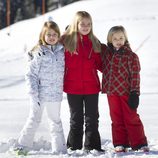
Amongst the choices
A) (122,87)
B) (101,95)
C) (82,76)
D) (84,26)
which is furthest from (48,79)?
(101,95)

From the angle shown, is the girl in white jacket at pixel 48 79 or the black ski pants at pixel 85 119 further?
the black ski pants at pixel 85 119

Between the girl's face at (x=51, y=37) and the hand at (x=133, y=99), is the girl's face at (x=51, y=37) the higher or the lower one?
the higher one

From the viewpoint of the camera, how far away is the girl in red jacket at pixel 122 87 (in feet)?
17.3

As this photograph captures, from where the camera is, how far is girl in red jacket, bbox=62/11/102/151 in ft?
17.4

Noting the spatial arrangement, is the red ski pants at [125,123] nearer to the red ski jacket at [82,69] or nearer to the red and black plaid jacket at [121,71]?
the red and black plaid jacket at [121,71]

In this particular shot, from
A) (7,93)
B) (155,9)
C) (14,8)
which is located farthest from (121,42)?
(14,8)

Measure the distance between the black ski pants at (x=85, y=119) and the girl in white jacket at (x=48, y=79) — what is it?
19 cm

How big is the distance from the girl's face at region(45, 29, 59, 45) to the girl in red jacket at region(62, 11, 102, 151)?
0.11 m

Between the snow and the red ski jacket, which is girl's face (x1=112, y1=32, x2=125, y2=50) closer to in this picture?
the red ski jacket

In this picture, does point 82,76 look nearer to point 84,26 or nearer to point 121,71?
point 121,71

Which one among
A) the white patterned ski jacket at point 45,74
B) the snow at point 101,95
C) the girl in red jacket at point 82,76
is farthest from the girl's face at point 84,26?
the snow at point 101,95

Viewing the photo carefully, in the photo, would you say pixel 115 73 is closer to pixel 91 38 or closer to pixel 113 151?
pixel 91 38

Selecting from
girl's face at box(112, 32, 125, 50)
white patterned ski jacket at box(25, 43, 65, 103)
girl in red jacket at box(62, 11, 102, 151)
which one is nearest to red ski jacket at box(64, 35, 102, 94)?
girl in red jacket at box(62, 11, 102, 151)

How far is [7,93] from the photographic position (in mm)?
10484
